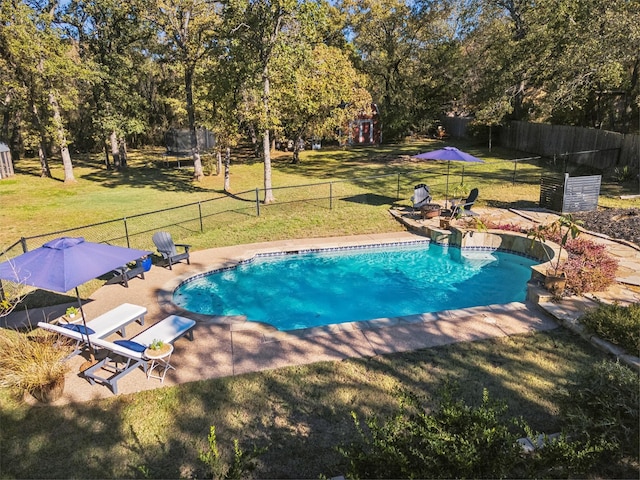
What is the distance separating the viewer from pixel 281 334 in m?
7.53

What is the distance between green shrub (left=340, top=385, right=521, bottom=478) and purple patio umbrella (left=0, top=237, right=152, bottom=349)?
4.54 meters

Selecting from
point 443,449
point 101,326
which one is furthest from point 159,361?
point 443,449

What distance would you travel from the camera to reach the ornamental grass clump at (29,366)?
5.71 metres

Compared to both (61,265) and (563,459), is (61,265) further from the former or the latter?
(563,459)

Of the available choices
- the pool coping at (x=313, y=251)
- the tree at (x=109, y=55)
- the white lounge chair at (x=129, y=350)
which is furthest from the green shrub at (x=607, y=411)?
the tree at (x=109, y=55)

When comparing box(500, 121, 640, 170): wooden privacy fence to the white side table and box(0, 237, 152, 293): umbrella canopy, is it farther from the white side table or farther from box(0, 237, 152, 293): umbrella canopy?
box(0, 237, 152, 293): umbrella canopy

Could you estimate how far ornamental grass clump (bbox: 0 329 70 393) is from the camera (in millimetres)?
5708

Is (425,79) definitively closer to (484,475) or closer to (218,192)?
(218,192)

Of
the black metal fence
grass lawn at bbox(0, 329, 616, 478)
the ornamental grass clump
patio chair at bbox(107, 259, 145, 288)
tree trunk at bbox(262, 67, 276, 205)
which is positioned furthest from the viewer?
tree trunk at bbox(262, 67, 276, 205)

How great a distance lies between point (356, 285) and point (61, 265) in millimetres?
7032

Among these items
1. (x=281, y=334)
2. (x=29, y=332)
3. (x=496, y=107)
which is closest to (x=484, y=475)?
(x=281, y=334)

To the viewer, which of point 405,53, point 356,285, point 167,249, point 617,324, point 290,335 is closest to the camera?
point 617,324

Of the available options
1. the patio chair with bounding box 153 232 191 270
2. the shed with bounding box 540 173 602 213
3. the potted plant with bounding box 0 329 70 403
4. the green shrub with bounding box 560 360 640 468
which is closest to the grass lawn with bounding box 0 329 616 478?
the potted plant with bounding box 0 329 70 403

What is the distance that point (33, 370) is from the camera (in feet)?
18.8
